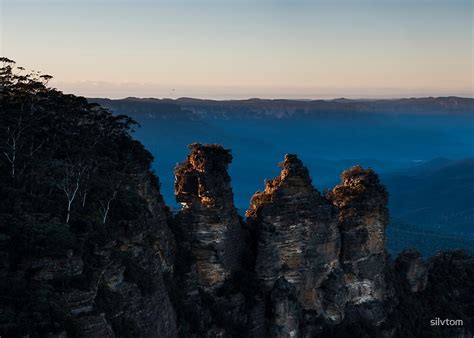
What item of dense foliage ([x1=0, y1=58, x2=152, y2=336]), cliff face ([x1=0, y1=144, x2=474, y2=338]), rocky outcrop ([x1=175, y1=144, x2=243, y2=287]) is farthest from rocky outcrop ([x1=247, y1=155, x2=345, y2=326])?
dense foliage ([x1=0, y1=58, x2=152, y2=336])

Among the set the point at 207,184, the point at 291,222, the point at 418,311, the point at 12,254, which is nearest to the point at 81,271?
the point at 12,254

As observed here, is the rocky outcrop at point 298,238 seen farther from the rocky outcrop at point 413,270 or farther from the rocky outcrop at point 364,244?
the rocky outcrop at point 413,270

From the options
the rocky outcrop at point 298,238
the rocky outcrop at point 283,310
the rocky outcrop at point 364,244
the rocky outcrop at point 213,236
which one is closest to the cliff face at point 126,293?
the rocky outcrop at point 213,236

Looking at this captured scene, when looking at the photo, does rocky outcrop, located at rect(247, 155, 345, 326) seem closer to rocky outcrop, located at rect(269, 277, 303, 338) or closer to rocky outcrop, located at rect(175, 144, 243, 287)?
rocky outcrop, located at rect(269, 277, 303, 338)

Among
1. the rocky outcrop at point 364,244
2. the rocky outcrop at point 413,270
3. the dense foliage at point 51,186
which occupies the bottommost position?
the rocky outcrop at point 413,270

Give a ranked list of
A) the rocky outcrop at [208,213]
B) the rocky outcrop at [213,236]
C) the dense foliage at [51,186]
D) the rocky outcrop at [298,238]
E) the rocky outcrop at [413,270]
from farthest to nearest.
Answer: the rocky outcrop at [413,270] < the rocky outcrop at [298,238] < the rocky outcrop at [208,213] < the rocky outcrop at [213,236] < the dense foliage at [51,186]

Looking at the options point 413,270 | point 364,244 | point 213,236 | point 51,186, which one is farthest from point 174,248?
point 413,270
